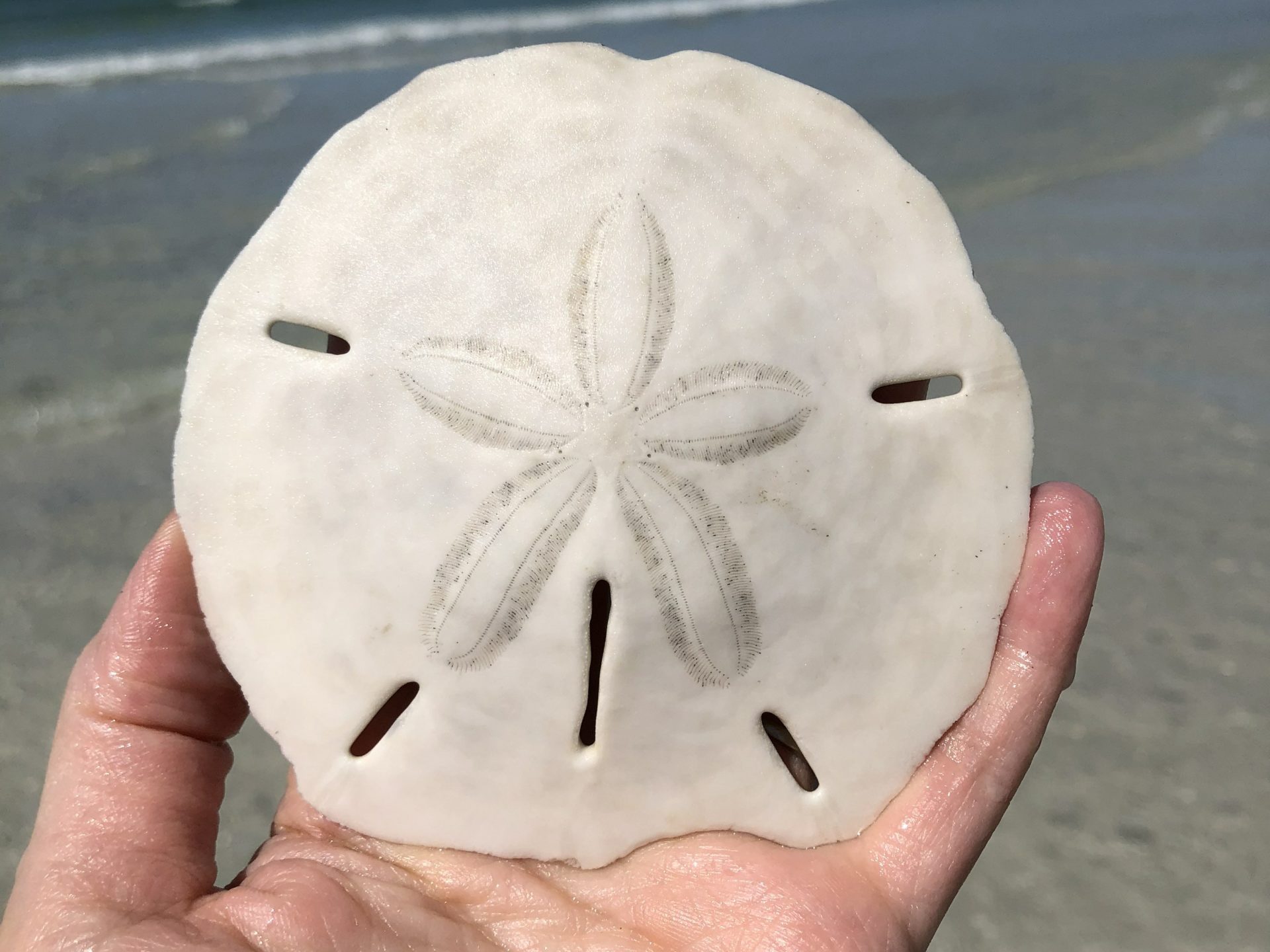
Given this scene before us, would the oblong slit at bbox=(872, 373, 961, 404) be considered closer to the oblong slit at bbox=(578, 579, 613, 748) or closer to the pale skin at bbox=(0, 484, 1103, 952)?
the pale skin at bbox=(0, 484, 1103, 952)

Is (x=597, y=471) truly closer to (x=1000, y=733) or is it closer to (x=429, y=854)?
(x=429, y=854)

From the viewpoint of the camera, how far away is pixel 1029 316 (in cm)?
496

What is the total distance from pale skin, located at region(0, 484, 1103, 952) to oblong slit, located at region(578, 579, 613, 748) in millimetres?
284

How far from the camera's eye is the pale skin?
6.40 ft

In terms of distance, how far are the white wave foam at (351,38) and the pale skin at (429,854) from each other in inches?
323

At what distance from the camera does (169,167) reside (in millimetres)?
6488

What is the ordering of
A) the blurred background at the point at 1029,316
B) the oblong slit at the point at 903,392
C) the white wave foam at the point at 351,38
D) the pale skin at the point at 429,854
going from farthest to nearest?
the white wave foam at the point at 351,38, the blurred background at the point at 1029,316, the oblong slit at the point at 903,392, the pale skin at the point at 429,854

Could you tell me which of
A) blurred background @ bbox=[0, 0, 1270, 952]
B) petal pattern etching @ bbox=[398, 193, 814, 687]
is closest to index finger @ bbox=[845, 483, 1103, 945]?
petal pattern etching @ bbox=[398, 193, 814, 687]

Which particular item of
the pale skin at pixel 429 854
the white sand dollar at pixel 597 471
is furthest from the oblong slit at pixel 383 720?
the pale skin at pixel 429 854

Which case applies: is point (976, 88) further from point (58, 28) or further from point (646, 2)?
point (58, 28)

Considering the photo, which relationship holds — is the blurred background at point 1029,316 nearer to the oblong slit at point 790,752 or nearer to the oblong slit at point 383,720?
the oblong slit at point 790,752

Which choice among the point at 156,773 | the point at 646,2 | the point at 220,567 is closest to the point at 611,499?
the point at 220,567

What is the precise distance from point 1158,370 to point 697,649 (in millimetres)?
3344

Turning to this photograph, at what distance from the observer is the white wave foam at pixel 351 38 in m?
8.91
